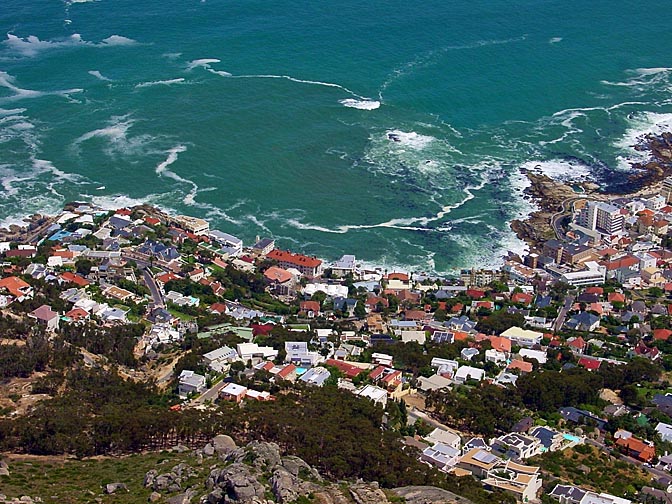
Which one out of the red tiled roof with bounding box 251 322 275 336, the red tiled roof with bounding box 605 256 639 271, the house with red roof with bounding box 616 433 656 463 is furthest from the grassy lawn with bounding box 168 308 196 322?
the red tiled roof with bounding box 605 256 639 271

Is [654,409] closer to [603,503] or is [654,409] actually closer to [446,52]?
[603,503]

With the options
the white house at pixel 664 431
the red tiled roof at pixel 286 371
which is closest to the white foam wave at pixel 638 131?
the white house at pixel 664 431

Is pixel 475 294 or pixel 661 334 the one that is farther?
pixel 475 294

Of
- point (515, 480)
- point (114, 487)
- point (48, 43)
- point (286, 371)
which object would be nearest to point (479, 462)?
point (515, 480)

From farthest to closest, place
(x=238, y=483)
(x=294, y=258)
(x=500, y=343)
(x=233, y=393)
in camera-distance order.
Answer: (x=294, y=258), (x=500, y=343), (x=233, y=393), (x=238, y=483)

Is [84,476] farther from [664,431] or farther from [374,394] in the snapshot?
[664,431]

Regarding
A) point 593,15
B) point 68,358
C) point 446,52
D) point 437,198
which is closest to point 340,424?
point 68,358
